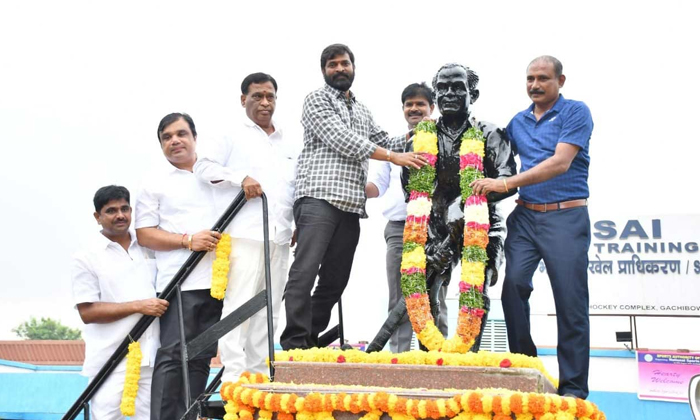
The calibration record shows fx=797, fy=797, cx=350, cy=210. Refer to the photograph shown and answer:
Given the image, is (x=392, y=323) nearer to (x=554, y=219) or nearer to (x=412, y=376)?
(x=412, y=376)

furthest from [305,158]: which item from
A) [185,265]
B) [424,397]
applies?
[424,397]

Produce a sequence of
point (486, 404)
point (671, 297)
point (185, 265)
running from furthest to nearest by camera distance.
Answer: point (671, 297) < point (185, 265) < point (486, 404)

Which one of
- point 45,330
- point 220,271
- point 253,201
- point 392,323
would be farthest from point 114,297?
point 45,330

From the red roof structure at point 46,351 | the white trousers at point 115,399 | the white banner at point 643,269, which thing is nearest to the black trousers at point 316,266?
the white trousers at point 115,399

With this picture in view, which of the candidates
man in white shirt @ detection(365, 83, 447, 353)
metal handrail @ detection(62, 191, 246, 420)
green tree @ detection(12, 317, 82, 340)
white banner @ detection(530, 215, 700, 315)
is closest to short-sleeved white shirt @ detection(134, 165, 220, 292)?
metal handrail @ detection(62, 191, 246, 420)

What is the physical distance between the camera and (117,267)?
5590 mm

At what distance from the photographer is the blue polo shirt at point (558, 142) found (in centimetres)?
477

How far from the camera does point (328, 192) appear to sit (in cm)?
523

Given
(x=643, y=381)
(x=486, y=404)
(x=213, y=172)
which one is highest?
(x=213, y=172)

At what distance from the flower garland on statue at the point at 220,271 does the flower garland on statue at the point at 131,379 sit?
25.3 inches

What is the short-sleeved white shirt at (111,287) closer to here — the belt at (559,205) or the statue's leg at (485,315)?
the statue's leg at (485,315)

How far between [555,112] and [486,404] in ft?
6.34

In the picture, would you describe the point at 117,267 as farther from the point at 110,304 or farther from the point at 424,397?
the point at 424,397

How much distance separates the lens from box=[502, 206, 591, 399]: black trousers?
4.57m
